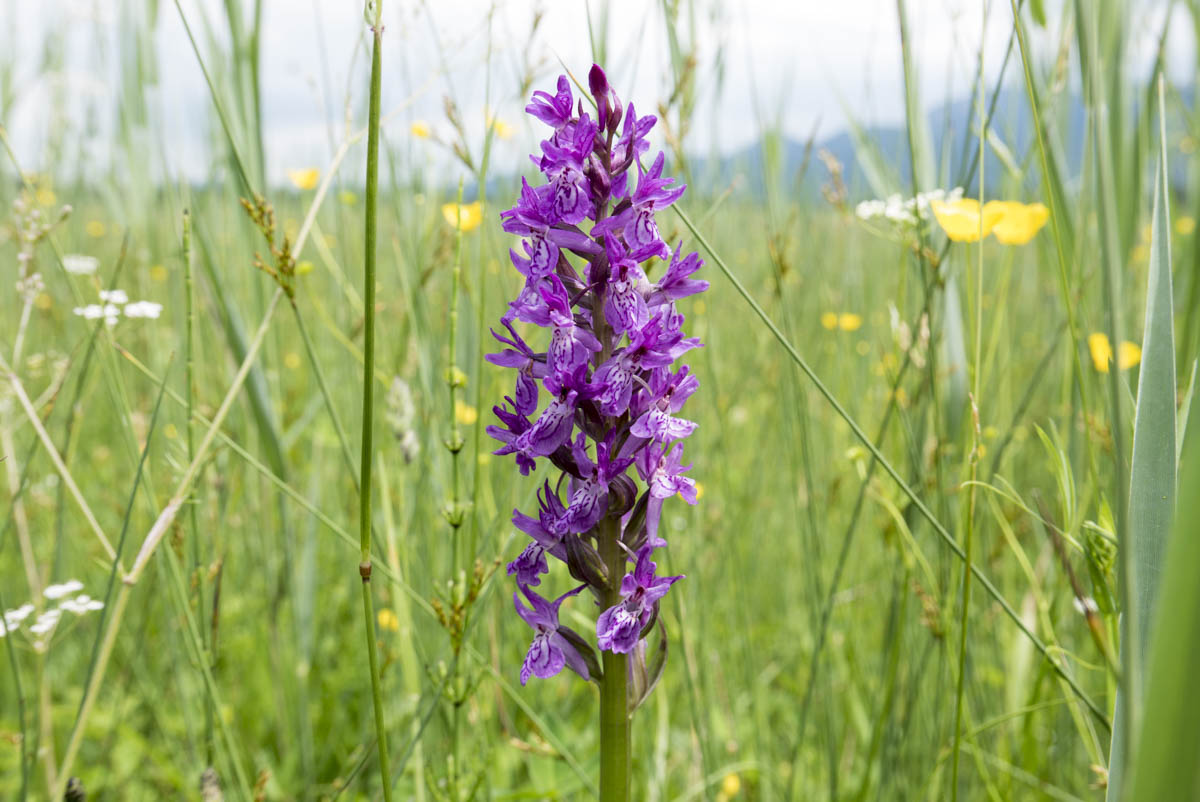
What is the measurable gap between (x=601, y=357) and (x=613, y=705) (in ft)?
1.30

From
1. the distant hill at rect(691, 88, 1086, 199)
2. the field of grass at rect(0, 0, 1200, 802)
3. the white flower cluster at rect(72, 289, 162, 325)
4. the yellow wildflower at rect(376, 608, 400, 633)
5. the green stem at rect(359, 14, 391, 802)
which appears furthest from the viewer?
the yellow wildflower at rect(376, 608, 400, 633)

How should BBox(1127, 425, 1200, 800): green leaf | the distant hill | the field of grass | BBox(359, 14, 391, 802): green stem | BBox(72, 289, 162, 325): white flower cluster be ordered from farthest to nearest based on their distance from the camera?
1. the distant hill
2. BBox(72, 289, 162, 325): white flower cluster
3. the field of grass
4. BBox(359, 14, 391, 802): green stem
5. BBox(1127, 425, 1200, 800): green leaf

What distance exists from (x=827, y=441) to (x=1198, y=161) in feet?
5.04

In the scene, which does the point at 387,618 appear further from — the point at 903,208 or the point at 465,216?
the point at 903,208

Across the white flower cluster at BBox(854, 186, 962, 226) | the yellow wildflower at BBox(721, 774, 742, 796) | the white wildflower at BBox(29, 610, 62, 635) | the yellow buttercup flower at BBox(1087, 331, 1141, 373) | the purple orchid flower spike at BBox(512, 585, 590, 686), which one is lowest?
the yellow wildflower at BBox(721, 774, 742, 796)

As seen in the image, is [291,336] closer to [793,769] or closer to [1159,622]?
[793,769]

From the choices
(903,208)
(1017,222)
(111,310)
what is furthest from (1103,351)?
(111,310)

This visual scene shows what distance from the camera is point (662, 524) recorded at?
150 centimetres

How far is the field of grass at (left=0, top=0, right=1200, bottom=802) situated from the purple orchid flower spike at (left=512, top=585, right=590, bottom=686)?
0.75 ft

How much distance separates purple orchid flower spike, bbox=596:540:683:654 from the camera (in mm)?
856

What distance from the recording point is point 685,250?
7.34ft

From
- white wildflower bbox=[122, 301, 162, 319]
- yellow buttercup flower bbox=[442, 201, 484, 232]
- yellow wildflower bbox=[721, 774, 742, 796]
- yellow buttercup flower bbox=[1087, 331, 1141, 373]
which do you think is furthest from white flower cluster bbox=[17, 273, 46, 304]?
yellow buttercup flower bbox=[1087, 331, 1141, 373]

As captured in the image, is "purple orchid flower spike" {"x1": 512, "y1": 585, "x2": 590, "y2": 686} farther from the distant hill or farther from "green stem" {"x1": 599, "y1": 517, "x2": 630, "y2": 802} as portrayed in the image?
the distant hill

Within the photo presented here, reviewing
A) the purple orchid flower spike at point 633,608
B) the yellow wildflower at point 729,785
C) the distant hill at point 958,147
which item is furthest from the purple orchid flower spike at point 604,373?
the yellow wildflower at point 729,785
